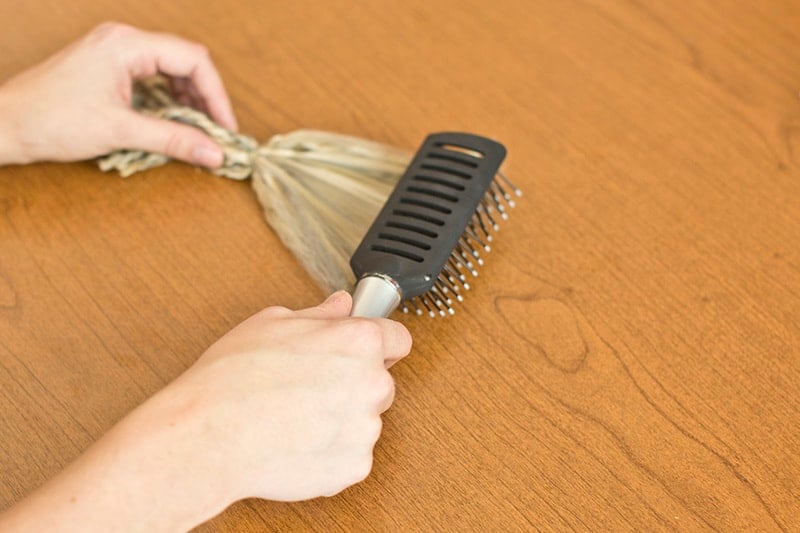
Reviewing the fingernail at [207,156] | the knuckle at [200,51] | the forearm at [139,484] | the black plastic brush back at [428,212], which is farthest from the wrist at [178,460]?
the knuckle at [200,51]

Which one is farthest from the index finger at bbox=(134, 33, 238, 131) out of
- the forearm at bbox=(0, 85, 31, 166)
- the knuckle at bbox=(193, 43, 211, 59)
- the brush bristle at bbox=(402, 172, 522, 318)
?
the brush bristle at bbox=(402, 172, 522, 318)

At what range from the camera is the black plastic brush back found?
76 cm

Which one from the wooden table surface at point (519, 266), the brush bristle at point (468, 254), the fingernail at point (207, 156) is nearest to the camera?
the wooden table surface at point (519, 266)

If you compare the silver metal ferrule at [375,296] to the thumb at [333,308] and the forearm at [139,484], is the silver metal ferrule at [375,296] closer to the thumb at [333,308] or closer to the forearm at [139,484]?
the thumb at [333,308]

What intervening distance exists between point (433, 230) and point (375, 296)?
0.28 ft

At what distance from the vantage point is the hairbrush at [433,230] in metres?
0.76

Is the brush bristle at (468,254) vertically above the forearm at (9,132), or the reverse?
the brush bristle at (468,254)

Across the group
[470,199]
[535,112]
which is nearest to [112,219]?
[470,199]

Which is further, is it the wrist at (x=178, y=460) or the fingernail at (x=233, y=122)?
the fingernail at (x=233, y=122)

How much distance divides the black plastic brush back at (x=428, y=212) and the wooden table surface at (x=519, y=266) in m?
0.06

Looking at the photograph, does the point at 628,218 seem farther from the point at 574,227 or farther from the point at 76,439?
the point at 76,439

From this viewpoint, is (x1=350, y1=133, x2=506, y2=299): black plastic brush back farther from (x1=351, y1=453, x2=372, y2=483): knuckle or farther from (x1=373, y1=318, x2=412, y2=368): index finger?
(x1=351, y1=453, x2=372, y2=483): knuckle

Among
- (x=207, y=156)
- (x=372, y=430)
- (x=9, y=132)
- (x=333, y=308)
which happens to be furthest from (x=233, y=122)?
(x=372, y=430)

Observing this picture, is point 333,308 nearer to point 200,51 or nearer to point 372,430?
point 372,430
